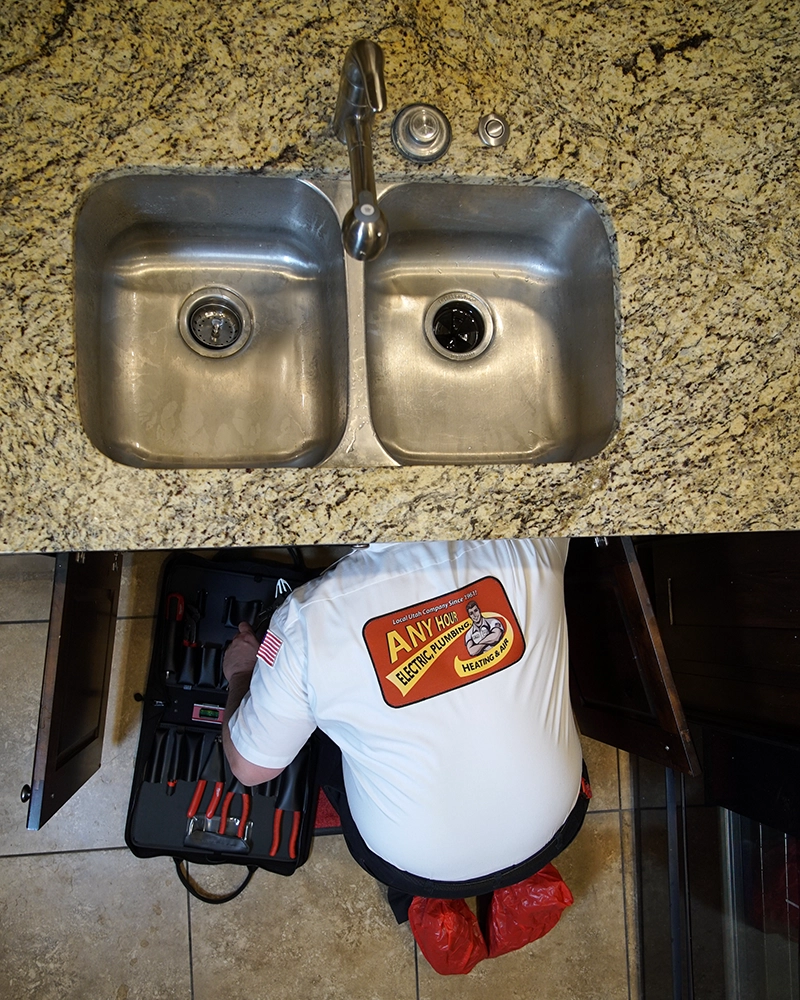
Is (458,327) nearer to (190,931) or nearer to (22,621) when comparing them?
(22,621)

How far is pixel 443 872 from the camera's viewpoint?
1.34m

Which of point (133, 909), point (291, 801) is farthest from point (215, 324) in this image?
point (133, 909)

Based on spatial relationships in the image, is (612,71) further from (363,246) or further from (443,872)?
(443,872)

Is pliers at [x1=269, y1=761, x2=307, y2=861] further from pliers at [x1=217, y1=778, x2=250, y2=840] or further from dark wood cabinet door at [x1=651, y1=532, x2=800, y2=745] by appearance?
dark wood cabinet door at [x1=651, y1=532, x2=800, y2=745]

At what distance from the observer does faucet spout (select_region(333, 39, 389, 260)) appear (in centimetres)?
82

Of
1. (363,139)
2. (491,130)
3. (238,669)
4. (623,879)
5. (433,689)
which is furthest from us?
(623,879)

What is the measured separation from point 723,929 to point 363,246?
1.89 metres

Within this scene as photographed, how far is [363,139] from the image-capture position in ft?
2.85

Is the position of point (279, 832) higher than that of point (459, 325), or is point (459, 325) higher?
point (459, 325)

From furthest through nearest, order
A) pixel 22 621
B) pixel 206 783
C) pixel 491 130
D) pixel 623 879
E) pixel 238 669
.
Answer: pixel 623 879
pixel 22 621
pixel 206 783
pixel 238 669
pixel 491 130

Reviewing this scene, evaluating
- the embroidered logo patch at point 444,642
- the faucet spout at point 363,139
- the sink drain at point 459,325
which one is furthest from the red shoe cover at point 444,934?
the faucet spout at point 363,139

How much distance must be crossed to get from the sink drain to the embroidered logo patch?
42 cm

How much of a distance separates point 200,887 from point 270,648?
1.06 meters

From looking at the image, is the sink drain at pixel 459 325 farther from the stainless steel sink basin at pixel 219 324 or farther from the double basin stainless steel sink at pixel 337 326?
the stainless steel sink basin at pixel 219 324
